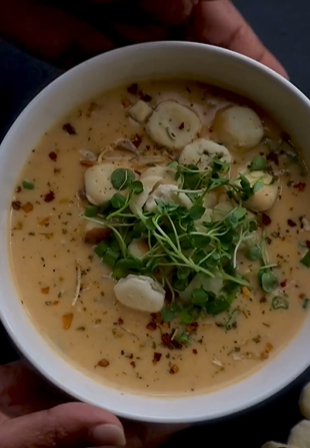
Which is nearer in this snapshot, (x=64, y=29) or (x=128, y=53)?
(x=128, y=53)

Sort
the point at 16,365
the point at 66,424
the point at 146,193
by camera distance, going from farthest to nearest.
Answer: the point at 16,365, the point at 146,193, the point at 66,424

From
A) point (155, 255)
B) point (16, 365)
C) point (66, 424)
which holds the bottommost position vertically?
point (16, 365)

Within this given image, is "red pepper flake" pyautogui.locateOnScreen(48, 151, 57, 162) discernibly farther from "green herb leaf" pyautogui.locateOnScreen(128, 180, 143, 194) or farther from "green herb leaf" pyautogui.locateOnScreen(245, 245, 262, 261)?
"green herb leaf" pyautogui.locateOnScreen(245, 245, 262, 261)

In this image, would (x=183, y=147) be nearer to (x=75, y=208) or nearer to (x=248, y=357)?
(x=75, y=208)

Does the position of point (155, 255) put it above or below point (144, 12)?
below

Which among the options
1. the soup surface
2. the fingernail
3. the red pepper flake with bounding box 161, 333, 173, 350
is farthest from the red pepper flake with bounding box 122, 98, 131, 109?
the fingernail

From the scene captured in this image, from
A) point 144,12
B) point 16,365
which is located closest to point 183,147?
point 144,12
